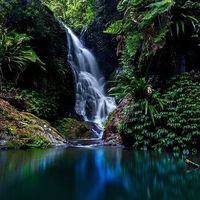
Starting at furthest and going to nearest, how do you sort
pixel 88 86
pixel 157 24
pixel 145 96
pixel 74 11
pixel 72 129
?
1. pixel 74 11
2. pixel 88 86
3. pixel 72 129
4. pixel 157 24
5. pixel 145 96

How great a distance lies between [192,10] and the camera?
9.17 metres

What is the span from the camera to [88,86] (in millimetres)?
16719

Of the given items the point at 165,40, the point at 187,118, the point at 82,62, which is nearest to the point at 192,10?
the point at 165,40

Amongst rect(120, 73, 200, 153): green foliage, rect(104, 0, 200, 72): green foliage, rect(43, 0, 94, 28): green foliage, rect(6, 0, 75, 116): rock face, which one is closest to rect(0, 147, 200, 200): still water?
rect(120, 73, 200, 153): green foliage

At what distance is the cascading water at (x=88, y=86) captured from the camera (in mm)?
15508

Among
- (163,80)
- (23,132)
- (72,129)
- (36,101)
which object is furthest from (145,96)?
(36,101)

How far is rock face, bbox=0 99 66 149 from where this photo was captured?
28.3 feet

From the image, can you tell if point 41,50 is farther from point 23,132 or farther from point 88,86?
point 23,132

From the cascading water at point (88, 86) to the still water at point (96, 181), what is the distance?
7.84 meters

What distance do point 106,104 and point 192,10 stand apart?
25.0ft

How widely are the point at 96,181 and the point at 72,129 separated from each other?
9148 mm

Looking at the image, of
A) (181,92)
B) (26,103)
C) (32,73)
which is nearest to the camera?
(181,92)

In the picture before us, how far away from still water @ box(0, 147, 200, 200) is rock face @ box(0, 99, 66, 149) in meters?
3.22

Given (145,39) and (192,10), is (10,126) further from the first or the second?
(192,10)
